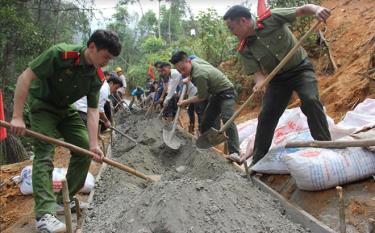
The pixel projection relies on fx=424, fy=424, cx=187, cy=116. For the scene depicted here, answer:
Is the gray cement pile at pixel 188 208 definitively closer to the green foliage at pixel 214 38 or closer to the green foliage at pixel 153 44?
the green foliage at pixel 214 38

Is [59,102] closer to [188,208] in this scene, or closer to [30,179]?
[188,208]

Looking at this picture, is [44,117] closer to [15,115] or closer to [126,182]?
[15,115]

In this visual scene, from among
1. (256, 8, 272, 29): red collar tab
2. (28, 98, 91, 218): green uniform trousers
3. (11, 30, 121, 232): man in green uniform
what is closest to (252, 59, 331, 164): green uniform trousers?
(256, 8, 272, 29): red collar tab

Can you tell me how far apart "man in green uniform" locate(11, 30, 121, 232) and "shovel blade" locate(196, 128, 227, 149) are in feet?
4.74

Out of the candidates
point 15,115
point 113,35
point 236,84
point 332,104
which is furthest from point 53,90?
point 236,84

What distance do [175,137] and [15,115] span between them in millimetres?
3791

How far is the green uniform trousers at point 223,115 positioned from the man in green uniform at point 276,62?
2.64ft

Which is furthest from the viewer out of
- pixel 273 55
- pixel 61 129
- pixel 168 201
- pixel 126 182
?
pixel 126 182

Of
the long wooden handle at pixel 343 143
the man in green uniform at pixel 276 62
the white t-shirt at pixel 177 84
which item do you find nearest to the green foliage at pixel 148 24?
the white t-shirt at pixel 177 84

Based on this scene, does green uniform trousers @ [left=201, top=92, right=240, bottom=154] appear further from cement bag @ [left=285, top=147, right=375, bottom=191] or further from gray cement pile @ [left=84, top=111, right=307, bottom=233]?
cement bag @ [left=285, top=147, right=375, bottom=191]

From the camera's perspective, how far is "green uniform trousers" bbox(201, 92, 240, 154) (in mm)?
5121

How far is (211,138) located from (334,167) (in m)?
1.62

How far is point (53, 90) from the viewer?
3439 mm

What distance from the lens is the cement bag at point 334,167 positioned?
338cm
